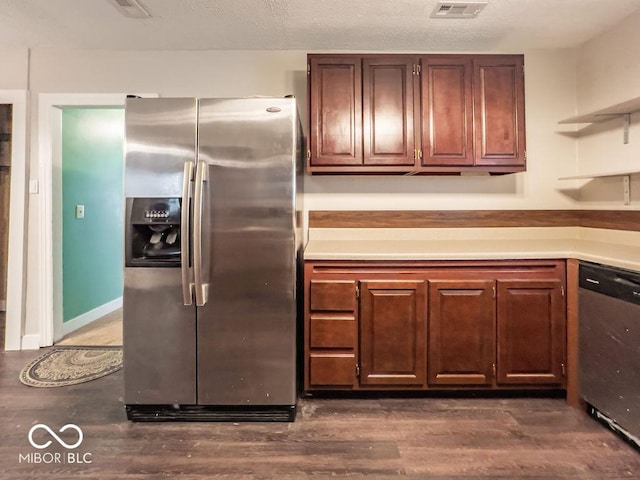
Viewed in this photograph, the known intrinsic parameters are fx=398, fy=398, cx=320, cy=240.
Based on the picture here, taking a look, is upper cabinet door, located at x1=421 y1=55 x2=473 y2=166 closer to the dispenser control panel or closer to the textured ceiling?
the textured ceiling

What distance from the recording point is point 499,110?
99.0 inches

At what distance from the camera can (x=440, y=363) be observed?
2244mm

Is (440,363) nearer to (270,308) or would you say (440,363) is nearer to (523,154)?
(270,308)

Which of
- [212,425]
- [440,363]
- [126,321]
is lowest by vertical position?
[212,425]

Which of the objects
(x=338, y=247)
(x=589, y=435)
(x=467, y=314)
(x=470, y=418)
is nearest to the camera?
(x=589, y=435)

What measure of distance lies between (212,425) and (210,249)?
2.96ft

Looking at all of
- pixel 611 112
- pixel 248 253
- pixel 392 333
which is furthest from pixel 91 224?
pixel 611 112

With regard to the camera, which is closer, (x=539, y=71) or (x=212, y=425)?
(x=212, y=425)

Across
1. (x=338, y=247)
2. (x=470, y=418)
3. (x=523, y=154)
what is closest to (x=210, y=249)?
(x=338, y=247)

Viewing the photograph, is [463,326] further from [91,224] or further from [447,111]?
[91,224]

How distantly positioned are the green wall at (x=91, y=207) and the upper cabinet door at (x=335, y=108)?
1804 millimetres

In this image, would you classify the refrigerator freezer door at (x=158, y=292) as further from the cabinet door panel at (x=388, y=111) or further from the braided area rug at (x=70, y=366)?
the cabinet door panel at (x=388, y=111)

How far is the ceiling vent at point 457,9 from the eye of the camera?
2242mm

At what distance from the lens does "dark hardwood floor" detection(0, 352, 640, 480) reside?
65.9 inches
